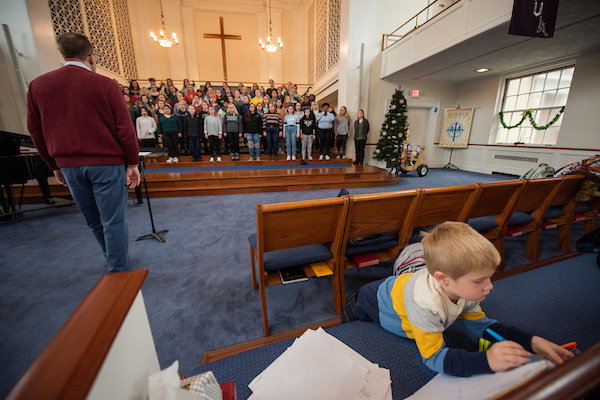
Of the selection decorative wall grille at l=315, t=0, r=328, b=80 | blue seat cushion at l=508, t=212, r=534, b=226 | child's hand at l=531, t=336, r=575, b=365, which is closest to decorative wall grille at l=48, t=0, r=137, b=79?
decorative wall grille at l=315, t=0, r=328, b=80

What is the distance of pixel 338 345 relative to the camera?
851 millimetres

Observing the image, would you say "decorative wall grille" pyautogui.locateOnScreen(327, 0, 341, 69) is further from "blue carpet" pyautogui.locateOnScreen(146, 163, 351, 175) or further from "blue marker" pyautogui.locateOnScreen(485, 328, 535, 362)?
"blue marker" pyautogui.locateOnScreen(485, 328, 535, 362)

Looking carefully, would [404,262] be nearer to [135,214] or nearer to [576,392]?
[576,392]

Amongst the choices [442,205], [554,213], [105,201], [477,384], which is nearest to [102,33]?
[105,201]

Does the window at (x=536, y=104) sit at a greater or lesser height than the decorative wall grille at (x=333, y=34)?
lesser

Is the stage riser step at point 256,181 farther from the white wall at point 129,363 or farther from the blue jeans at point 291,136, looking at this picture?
the white wall at point 129,363

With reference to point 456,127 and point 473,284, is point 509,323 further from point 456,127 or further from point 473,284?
point 456,127

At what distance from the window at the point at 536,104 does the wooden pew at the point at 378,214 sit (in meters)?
6.54

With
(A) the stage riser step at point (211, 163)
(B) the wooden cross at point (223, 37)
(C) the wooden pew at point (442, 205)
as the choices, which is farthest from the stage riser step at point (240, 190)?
(B) the wooden cross at point (223, 37)

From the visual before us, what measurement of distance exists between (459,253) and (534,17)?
4359 mm

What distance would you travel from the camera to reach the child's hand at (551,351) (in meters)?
0.64

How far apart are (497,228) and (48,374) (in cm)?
251

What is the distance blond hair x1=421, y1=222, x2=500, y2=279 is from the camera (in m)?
0.71

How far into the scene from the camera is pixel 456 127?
7.48 meters
